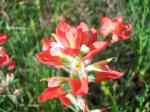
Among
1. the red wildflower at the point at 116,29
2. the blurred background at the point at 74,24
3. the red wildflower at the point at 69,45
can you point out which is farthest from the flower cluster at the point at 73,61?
the red wildflower at the point at 116,29

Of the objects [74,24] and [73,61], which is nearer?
[73,61]

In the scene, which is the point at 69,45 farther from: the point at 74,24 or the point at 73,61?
the point at 74,24

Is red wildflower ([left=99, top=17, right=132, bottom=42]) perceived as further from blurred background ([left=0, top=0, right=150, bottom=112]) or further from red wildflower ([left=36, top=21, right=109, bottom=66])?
red wildflower ([left=36, top=21, right=109, bottom=66])

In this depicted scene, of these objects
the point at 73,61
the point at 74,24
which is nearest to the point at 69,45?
→ the point at 73,61

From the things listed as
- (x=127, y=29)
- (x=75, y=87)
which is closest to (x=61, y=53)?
(x=75, y=87)

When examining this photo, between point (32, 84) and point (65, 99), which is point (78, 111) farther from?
point (32, 84)
